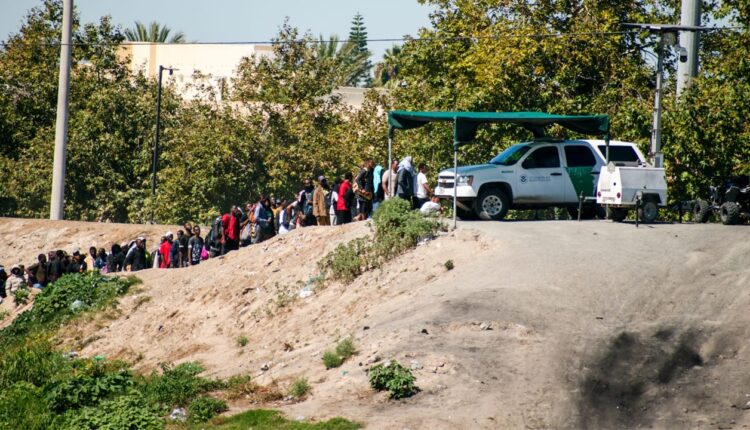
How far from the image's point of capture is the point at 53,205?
132 ft

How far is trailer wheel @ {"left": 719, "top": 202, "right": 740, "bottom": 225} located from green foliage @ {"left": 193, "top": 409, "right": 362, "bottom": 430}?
13.0 meters

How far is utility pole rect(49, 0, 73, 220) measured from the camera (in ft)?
128

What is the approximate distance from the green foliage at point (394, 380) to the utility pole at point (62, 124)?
2584 cm

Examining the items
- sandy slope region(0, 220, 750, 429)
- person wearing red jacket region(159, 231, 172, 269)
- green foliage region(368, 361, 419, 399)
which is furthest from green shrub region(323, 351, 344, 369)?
person wearing red jacket region(159, 231, 172, 269)

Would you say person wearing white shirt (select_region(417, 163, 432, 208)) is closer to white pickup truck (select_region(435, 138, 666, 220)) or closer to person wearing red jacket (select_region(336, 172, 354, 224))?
white pickup truck (select_region(435, 138, 666, 220))

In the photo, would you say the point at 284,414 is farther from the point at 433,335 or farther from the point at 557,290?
the point at 557,290

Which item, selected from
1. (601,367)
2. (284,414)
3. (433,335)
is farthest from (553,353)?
(284,414)

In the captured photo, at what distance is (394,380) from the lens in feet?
50.5

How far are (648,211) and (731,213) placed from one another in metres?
1.77

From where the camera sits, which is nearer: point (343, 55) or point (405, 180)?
point (405, 180)

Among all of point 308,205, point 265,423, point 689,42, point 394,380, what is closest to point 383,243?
point 308,205

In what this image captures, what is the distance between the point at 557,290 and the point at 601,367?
9.45ft

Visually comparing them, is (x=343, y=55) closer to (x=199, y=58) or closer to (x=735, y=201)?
(x=199, y=58)

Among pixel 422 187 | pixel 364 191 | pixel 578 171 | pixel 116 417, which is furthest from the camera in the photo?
pixel 364 191
